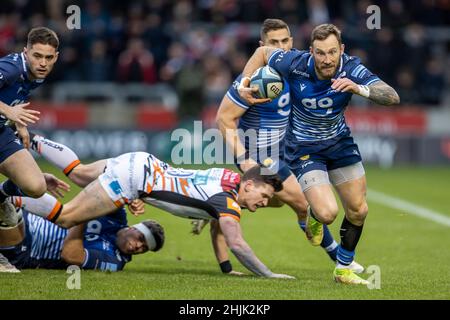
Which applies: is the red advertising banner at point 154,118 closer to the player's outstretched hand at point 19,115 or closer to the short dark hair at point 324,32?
the player's outstretched hand at point 19,115

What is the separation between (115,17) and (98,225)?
45.4 ft

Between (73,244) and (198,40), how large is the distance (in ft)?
43.7

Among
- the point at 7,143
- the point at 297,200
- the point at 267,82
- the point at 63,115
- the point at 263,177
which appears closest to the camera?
the point at 263,177

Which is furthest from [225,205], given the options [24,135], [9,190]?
[24,135]

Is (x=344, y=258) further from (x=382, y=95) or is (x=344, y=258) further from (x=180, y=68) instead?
(x=180, y=68)

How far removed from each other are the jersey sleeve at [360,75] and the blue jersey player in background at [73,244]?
2.25 meters

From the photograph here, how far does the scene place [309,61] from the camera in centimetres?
854

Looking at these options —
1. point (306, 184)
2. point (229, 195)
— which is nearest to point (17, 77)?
point (229, 195)

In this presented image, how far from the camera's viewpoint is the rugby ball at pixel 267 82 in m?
8.84

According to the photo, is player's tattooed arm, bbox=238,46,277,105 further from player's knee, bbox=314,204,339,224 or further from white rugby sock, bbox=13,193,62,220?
white rugby sock, bbox=13,193,62,220

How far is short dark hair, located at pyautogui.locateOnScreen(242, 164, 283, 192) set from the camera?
8.55 m

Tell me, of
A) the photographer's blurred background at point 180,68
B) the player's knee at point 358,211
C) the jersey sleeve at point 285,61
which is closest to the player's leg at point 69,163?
the jersey sleeve at point 285,61

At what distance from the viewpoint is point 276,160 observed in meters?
9.66
